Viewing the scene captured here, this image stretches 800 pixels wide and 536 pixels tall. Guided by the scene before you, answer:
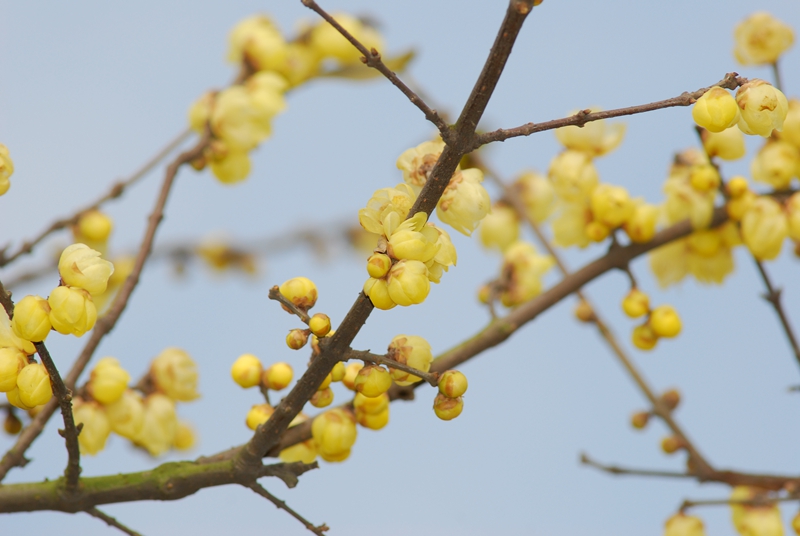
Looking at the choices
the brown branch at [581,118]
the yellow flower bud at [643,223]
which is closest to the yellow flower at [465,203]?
the brown branch at [581,118]

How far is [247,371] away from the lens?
99 cm

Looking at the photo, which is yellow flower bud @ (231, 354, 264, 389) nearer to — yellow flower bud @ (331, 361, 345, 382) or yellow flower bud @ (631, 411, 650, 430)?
yellow flower bud @ (331, 361, 345, 382)

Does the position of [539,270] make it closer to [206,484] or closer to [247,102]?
[247,102]

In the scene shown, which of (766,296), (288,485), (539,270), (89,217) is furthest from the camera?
(539,270)

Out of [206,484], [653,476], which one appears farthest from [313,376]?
[653,476]

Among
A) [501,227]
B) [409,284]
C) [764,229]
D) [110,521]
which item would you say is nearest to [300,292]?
[409,284]

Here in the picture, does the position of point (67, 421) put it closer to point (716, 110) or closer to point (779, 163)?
point (716, 110)

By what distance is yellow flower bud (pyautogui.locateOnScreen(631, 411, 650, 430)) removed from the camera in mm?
1421

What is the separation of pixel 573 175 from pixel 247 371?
0.60m

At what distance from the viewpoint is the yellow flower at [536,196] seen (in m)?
1.65

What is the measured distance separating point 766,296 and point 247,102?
907 millimetres

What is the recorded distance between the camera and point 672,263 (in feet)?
4.72

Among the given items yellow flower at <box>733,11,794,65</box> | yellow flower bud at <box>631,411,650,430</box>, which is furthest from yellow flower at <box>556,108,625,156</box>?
yellow flower bud at <box>631,411,650,430</box>

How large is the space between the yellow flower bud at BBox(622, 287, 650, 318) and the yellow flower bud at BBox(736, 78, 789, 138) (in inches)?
20.9
